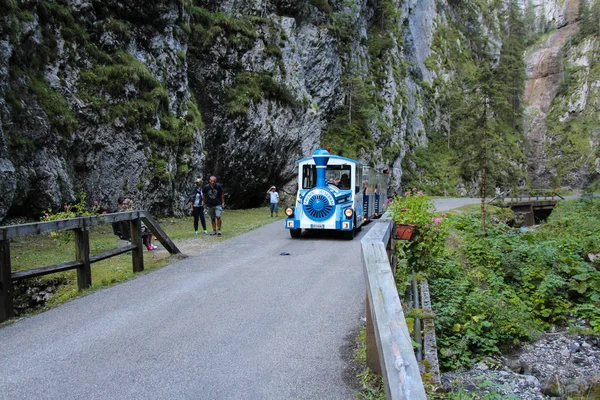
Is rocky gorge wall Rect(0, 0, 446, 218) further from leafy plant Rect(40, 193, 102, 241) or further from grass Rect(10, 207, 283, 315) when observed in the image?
leafy plant Rect(40, 193, 102, 241)

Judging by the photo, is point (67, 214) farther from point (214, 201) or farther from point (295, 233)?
point (295, 233)

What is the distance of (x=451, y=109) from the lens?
2352 inches

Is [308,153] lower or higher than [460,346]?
higher

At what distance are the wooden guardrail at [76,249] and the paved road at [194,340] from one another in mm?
465

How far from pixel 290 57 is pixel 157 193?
56.4ft

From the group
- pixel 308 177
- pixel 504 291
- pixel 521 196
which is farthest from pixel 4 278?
pixel 521 196

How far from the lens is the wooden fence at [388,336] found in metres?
2.00

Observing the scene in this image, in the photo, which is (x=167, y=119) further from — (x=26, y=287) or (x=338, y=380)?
(x=338, y=380)

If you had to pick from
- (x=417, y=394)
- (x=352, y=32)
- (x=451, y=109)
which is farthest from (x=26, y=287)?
(x=451, y=109)

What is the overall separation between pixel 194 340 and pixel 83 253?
3.48 meters

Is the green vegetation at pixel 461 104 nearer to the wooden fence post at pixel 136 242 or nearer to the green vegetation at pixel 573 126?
the green vegetation at pixel 573 126

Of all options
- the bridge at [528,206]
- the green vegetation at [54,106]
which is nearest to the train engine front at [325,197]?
the green vegetation at [54,106]

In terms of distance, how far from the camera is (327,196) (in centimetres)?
1352

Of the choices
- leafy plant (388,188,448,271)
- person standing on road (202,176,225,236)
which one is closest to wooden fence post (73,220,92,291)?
leafy plant (388,188,448,271)
